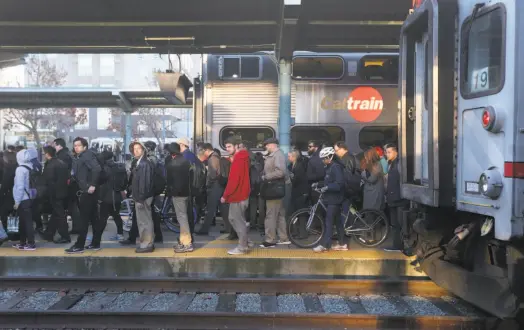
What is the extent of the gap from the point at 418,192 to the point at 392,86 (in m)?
6.12

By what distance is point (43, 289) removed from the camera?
631 centimetres

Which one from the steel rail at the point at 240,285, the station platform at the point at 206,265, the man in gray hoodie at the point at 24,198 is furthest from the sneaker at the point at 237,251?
the man in gray hoodie at the point at 24,198

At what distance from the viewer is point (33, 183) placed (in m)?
7.65

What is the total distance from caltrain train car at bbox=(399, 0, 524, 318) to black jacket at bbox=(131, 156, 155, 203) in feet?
12.6

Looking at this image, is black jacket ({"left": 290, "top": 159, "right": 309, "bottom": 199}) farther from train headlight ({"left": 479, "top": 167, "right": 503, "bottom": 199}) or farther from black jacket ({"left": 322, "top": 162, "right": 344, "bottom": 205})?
train headlight ({"left": 479, "top": 167, "right": 503, "bottom": 199})

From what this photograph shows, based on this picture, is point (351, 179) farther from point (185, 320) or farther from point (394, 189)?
point (185, 320)

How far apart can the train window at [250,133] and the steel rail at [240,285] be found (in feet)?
16.1

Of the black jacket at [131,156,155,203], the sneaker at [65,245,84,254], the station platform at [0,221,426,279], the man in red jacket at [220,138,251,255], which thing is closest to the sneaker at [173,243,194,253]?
the station platform at [0,221,426,279]

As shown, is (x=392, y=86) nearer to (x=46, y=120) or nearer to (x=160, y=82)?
(x=160, y=82)

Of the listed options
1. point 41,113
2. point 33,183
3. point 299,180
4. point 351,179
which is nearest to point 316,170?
point 299,180

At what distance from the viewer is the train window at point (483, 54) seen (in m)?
4.02

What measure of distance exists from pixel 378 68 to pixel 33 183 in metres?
7.55

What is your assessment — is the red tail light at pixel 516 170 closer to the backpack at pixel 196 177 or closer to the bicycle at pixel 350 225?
the bicycle at pixel 350 225

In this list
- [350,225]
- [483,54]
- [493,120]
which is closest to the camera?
[493,120]
